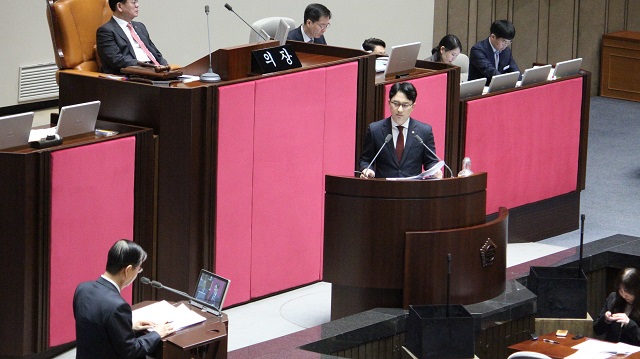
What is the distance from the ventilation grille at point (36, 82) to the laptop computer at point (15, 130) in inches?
151

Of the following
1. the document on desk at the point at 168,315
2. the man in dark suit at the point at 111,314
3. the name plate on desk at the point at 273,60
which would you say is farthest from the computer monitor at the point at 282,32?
the man in dark suit at the point at 111,314

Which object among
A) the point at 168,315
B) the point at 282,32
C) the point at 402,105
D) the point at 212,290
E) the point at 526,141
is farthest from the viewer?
the point at 526,141

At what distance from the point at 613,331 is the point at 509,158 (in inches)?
89.0

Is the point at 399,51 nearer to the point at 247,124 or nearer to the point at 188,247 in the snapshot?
the point at 247,124

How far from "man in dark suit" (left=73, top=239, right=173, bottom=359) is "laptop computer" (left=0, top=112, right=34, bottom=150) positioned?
142cm

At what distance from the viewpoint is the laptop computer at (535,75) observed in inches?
327

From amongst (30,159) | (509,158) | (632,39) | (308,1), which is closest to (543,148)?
(509,158)

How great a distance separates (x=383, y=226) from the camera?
5703 mm

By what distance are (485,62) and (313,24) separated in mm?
1309

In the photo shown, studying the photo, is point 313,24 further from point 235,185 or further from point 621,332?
point 621,332

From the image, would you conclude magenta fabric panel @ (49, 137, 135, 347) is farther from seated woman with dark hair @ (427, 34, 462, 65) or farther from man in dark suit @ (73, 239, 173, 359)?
seated woman with dark hair @ (427, 34, 462, 65)

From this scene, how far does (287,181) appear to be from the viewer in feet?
21.9

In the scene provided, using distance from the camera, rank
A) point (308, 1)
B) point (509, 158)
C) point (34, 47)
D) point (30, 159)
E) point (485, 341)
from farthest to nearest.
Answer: point (308, 1) → point (34, 47) → point (509, 158) → point (485, 341) → point (30, 159)

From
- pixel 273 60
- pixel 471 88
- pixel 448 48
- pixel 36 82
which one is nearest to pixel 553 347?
pixel 273 60
